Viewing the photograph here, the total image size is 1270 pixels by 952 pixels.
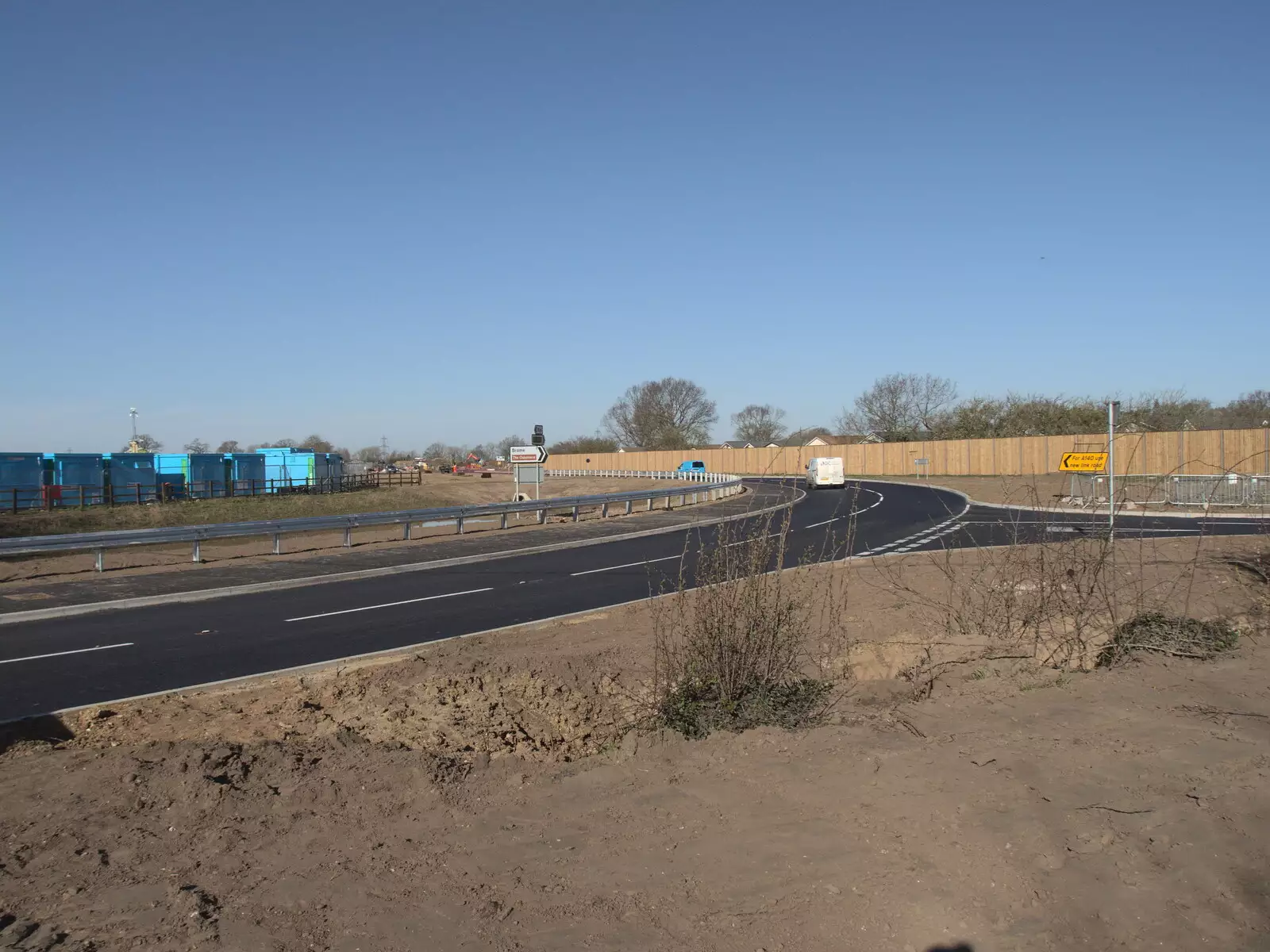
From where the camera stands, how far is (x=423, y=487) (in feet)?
218

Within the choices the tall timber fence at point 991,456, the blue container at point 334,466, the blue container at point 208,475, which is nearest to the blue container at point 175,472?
the blue container at point 208,475

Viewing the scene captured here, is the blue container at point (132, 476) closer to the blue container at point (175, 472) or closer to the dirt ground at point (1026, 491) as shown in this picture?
the blue container at point (175, 472)

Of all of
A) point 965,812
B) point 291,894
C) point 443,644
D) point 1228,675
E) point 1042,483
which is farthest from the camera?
point 1042,483

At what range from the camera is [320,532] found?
37.4m

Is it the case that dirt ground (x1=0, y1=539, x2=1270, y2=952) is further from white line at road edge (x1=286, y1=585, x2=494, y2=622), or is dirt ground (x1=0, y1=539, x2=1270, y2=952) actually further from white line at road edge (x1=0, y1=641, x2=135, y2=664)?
white line at road edge (x1=286, y1=585, x2=494, y2=622)

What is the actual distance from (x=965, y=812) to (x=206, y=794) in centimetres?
429

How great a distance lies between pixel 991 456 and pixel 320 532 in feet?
147

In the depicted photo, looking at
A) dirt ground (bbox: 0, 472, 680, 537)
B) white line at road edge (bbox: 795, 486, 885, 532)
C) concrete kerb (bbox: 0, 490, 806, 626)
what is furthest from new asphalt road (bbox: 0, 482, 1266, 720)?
dirt ground (bbox: 0, 472, 680, 537)

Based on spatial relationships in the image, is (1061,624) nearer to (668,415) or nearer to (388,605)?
(388,605)

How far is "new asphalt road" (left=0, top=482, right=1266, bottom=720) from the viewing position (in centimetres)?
985

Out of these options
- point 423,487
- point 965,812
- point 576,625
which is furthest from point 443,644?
point 423,487

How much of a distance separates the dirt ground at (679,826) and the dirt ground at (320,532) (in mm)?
15026

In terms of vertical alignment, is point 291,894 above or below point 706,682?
below

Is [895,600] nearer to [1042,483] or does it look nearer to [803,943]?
[803,943]
